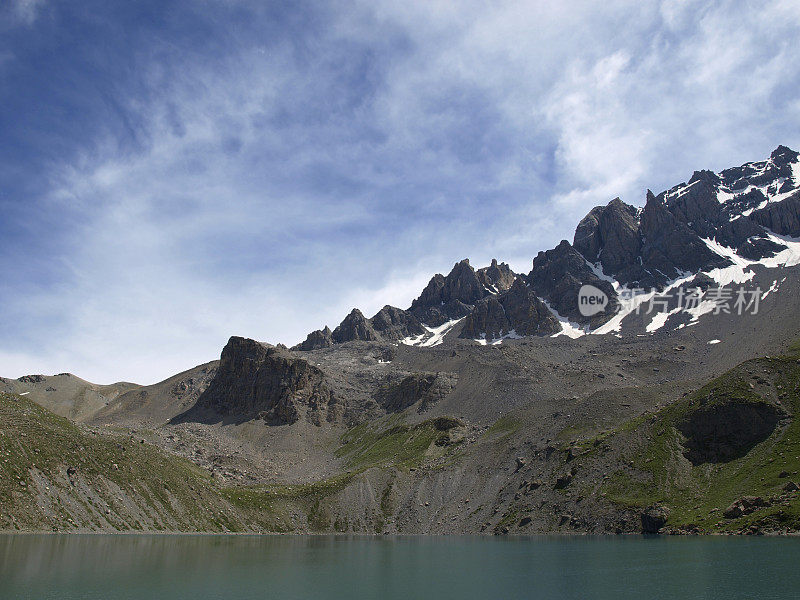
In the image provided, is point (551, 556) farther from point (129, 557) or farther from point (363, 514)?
point (363, 514)

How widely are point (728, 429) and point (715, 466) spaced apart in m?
12.6

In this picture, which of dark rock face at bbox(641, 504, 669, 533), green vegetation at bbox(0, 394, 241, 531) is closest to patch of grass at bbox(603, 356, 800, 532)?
dark rock face at bbox(641, 504, 669, 533)

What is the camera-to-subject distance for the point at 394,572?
6844 centimetres

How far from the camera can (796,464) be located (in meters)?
125

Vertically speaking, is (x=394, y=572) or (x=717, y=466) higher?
(x=717, y=466)

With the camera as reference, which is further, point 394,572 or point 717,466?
point 717,466

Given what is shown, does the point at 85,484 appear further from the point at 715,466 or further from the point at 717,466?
the point at 717,466

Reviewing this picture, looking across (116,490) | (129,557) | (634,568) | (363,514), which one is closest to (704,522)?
(634,568)

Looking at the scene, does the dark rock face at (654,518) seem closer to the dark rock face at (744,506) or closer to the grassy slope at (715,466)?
the grassy slope at (715,466)

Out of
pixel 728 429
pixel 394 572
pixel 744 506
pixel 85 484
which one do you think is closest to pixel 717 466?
pixel 728 429

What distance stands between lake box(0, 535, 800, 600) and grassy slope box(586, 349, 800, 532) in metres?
25.1

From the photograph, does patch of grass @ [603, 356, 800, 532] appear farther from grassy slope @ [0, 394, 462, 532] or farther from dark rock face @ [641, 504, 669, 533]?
grassy slope @ [0, 394, 462, 532]

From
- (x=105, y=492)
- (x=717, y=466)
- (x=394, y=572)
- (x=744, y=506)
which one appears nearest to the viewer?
(x=394, y=572)

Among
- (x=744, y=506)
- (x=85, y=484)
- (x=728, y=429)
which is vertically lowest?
(x=744, y=506)
